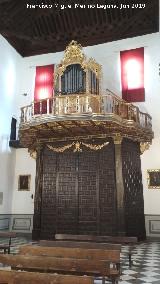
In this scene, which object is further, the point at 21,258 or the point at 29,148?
the point at 29,148

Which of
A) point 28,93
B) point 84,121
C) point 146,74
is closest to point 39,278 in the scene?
point 84,121

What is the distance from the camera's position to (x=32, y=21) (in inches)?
696

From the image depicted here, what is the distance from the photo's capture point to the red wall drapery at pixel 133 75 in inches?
600

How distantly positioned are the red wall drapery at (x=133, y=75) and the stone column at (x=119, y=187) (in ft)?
9.76

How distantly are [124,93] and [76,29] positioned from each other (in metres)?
5.29

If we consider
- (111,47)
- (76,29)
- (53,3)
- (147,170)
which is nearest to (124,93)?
(111,47)

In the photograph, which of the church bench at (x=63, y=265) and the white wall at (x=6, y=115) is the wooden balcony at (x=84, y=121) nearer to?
the white wall at (x=6, y=115)

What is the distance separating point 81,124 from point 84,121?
0.40m

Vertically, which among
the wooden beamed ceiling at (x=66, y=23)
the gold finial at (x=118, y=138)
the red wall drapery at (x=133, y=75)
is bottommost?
the gold finial at (x=118, y=138)

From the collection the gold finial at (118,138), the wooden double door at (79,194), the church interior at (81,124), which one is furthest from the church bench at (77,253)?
the gold finial at (118,138)

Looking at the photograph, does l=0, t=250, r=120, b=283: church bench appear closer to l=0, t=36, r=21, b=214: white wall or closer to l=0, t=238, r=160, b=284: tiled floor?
l=0, t=238, r=160, b=284: tiled floor

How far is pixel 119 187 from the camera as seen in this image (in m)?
13.0

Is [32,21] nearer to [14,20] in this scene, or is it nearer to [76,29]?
[14,20]

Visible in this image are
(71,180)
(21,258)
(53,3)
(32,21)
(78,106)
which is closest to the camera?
(21,258)
